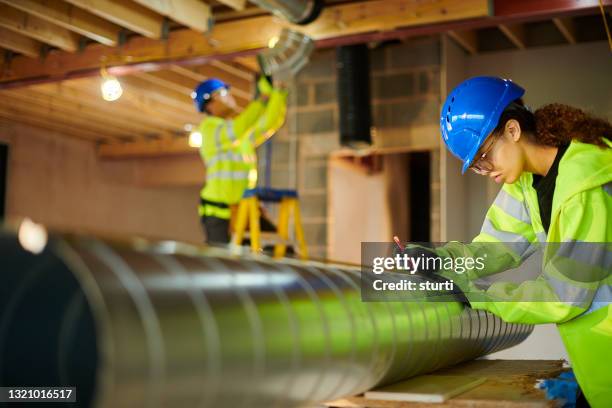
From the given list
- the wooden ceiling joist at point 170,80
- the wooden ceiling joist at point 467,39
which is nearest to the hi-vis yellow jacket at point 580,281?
the wooden ceiling joist at point 467,39

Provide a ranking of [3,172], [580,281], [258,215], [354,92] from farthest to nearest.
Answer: [3,172] → [354,92] → [258,215] → [580,281]

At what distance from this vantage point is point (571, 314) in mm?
1633

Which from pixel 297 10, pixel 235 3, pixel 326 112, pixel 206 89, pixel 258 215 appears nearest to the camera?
pixel 297 10

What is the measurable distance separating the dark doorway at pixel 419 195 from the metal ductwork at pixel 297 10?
4.07 metres

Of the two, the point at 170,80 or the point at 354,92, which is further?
the point at 170,80

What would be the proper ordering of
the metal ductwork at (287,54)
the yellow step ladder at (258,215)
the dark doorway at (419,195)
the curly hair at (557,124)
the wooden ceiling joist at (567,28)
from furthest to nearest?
the dark doorway at (419,195), the wooden ceiling joist at (567,28), the metal ductwork at (287,54), the yellow step ladder at (258,215), the curly hair at (557,124)

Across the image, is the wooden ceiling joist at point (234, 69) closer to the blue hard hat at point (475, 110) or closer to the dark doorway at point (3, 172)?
the dark doorway at point (3, 172)

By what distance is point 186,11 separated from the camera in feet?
17.5

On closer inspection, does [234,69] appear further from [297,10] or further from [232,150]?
[297,10]

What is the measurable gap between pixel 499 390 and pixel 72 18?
4.73 m

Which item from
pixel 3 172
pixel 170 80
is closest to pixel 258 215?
pixel 170 80

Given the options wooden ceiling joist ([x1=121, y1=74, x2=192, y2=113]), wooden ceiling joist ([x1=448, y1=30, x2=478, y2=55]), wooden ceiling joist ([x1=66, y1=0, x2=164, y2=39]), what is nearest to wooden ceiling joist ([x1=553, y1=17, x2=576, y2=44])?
wooden ceiling joist ([x1=448, y1=30, x2=478, y2=55])

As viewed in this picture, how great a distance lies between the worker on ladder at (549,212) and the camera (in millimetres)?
1631

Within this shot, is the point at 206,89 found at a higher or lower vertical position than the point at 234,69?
lower
